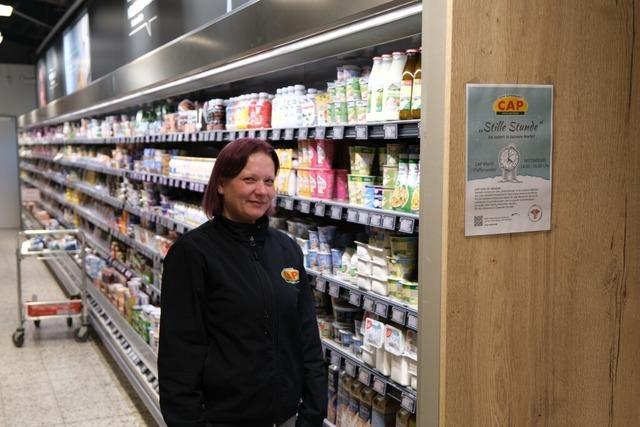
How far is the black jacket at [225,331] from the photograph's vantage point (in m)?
2.10

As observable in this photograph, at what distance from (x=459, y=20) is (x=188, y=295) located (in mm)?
1131

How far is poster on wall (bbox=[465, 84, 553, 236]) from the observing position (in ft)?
6.21

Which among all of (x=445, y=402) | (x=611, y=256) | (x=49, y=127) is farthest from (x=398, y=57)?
(x=49, y=127)

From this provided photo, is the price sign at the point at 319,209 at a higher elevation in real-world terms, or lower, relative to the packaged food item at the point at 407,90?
lower

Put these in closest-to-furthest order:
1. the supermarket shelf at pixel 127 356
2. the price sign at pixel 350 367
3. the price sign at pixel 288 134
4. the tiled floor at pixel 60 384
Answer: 1. the price sign at pixel 350 367
2. the price sign at pixel 288 134
3. the supermarket shelf at pixel 127 356
4. the tiled floor at pixel 60 384

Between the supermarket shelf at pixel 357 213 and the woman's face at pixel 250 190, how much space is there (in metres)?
0.50

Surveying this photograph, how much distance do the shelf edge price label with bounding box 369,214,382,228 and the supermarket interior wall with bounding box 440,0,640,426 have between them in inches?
24.9

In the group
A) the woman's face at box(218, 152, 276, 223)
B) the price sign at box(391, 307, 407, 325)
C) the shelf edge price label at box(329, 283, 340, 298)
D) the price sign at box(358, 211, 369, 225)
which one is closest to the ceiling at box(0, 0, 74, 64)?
the shelf edge price label at box(329, 283, 340, 298)

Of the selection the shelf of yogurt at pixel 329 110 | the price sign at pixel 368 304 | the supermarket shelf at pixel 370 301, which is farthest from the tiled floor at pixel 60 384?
the price sign at pixel 368 304

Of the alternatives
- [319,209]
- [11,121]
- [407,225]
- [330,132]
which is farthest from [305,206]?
[11,121]

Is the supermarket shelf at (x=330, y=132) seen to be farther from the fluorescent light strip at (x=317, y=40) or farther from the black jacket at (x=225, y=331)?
the black jacket at (x=225, y=331)

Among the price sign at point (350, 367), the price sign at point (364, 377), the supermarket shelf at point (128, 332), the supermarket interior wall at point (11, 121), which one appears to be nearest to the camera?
the price sign at point (364, 377)

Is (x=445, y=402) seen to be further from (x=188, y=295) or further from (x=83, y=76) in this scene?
(x=83, y=76)

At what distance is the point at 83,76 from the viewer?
8.78 m
